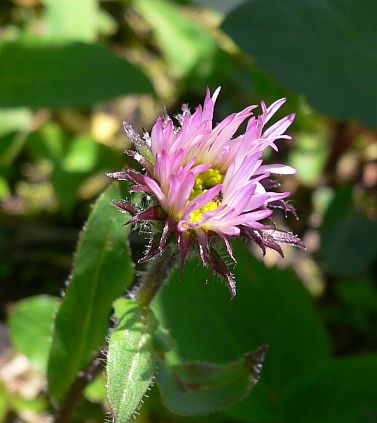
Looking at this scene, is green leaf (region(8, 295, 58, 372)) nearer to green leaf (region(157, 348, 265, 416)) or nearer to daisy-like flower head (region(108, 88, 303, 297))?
green leaf (region(157, 348, 265, 416))

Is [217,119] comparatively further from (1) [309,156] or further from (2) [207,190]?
(2) [207,190]

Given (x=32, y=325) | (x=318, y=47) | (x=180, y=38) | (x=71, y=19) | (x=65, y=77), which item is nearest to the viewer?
(x=32, y=325)

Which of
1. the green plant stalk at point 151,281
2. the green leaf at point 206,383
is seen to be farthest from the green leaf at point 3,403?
the green leaf at point 206,383

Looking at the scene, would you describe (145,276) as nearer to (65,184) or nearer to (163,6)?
(65,184)

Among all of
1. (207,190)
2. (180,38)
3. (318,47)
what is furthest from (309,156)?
(207,190)

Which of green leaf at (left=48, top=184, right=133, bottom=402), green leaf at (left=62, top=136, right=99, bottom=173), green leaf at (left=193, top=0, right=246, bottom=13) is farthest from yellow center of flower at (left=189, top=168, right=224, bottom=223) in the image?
green leaf at (left=193, top=0, right=246, bottom=13)

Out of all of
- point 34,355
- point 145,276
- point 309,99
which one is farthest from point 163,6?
point 145,276

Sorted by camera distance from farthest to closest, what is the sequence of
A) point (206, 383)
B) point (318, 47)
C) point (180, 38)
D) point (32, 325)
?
point (180, 38) < point (318, 47) < point (32, 325) < point (206, 383)
